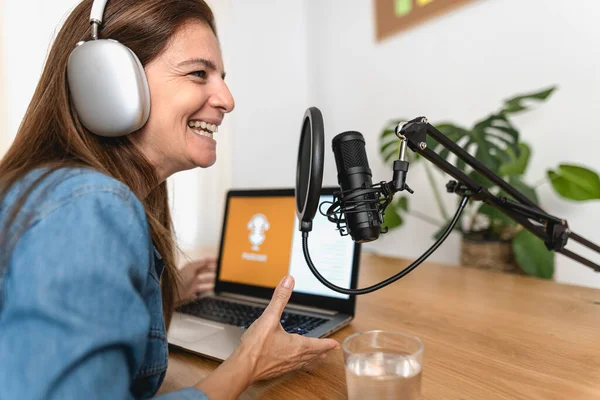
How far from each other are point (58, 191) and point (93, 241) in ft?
0.26

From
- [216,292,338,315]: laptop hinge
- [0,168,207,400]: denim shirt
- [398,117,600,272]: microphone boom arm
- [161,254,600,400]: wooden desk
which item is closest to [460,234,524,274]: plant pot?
[161,254,600,400]: wooden desk

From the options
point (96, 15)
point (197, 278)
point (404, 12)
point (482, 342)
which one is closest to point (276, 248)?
point (197, 278)

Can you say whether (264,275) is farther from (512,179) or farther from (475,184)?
(512,179)

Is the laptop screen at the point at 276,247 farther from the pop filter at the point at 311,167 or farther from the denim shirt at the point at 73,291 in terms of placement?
the denim shirt at the point at 73,291

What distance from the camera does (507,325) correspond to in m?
0.71

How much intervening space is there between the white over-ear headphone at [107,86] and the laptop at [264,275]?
0.38 meters

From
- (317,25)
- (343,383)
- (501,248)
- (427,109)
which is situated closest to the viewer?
(343,383)

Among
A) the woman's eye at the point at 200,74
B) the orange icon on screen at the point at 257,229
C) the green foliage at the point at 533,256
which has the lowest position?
the green foliage at the point at 533,256

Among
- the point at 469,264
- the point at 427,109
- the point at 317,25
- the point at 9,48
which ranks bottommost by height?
the point at 469,264

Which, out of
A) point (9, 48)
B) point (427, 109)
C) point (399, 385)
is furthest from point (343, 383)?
point (9, 48)

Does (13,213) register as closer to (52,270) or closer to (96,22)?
(52,270)

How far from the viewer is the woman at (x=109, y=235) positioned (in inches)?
13.4

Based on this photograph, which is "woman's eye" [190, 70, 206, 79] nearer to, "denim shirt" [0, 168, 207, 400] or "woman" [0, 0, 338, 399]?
"woman" [0, 0, 338, 399]

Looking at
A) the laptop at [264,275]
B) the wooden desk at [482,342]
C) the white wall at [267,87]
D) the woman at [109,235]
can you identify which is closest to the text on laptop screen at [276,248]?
the laptop at [264,275]
